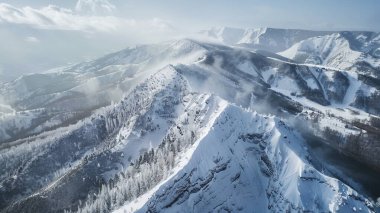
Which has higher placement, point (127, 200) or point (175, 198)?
point (175, 198)

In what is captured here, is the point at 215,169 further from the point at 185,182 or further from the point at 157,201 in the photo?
the point at 157,201

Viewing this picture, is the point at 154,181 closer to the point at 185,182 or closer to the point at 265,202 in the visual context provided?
the point at 185,182

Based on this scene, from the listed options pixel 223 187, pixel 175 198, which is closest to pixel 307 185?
pixel 223 187

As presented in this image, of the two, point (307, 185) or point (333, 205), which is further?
point (307, 185)

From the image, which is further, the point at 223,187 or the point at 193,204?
the point at 223,187

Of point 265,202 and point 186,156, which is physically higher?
point 186,156

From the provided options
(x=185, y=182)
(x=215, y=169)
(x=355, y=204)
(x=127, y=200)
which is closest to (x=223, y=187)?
(x=215, y=169)

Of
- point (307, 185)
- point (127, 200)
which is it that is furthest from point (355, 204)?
point (127, 200)

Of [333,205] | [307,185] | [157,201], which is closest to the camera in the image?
[157,201]

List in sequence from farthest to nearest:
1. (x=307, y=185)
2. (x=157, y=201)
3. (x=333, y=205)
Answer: (x=307, y=185) < (x=333, y=205) < (x=157, y=201)
